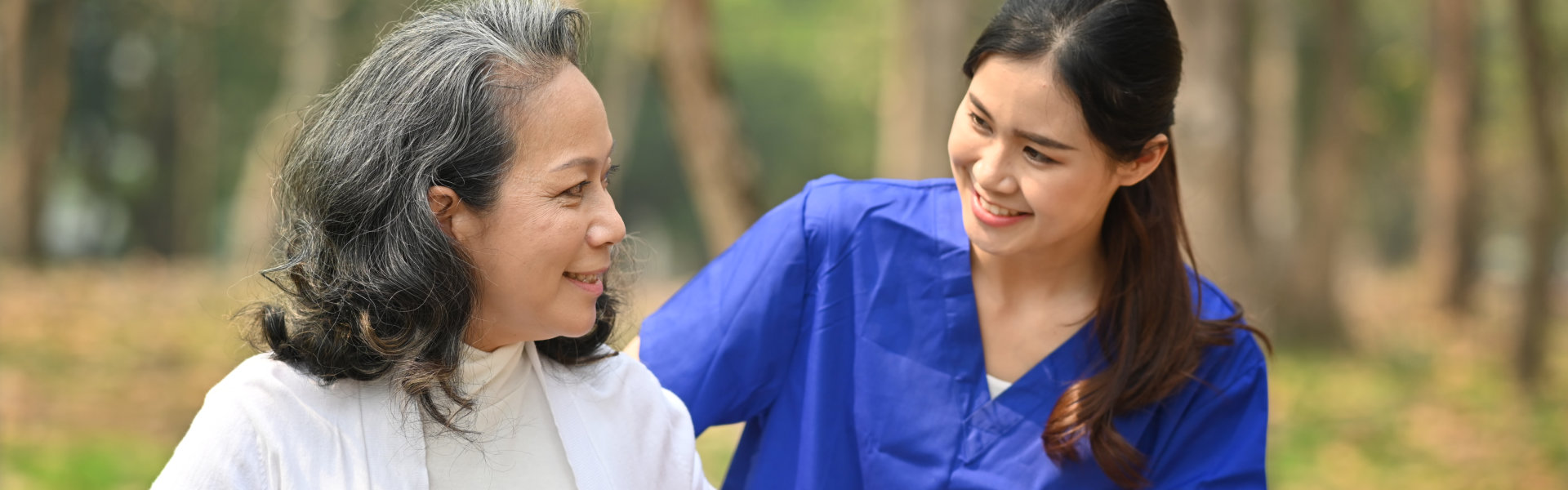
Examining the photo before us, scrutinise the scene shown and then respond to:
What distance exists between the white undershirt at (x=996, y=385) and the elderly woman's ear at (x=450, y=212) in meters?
1.19

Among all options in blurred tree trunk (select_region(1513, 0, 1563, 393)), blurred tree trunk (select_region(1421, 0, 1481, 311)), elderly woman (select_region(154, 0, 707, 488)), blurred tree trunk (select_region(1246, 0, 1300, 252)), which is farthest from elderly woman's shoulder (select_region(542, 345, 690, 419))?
blurred tree trunk (select_region(1246, 0, 1300, 252))

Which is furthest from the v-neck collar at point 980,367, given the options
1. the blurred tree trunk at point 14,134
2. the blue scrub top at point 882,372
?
the blurred tree trunk at point 14,134

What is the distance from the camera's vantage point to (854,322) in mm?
2738

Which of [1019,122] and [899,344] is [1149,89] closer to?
[1019,122]

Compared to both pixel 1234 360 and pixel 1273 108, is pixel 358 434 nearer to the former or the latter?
pixel 1234 360

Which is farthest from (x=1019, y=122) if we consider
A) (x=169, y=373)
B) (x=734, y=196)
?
(x=169, y=373)

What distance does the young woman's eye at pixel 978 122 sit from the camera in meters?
2.48

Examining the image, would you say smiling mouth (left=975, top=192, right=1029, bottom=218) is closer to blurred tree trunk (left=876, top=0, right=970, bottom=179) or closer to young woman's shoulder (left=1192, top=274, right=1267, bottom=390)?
young woman's shoulder (left=1192, top=274, right=1267, bottom=390)

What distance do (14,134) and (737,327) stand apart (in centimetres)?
1420

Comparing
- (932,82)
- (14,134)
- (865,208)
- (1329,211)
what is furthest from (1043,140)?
(14,134)

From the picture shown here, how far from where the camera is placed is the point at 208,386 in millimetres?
8352

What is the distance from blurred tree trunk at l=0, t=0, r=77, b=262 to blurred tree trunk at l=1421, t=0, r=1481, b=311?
12959 millimetres

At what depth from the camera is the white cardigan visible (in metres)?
1.72

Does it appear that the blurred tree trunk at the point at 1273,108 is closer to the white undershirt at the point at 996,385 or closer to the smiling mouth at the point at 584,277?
the white undershirt at the point at 996,385
